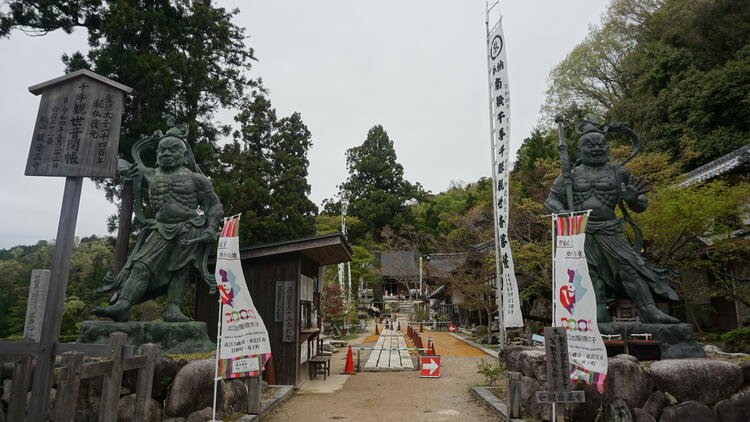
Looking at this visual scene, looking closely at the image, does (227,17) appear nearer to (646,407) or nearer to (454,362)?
(454,362)

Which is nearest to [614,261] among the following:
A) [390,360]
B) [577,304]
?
[577,304]

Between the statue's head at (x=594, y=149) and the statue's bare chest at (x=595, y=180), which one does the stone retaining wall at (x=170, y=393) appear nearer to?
the statue's bare chest at (x=595, y=180)

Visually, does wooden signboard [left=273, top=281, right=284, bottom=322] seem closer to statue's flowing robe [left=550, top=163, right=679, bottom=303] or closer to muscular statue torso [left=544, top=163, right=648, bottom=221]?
muscular statue torso [left=544, top=163, right=648, bottom=221]

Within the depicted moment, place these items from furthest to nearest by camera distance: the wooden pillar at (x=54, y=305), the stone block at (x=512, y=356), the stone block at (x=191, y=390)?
the stone block at (x=512, y=356), the stone block at (x=191, y=390), the wooden pillar at (x=54, y=305)

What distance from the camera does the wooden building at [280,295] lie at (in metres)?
10.0

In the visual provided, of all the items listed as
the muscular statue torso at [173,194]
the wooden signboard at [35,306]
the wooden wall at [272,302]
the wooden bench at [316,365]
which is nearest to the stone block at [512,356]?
the wooden wall at [272,302]

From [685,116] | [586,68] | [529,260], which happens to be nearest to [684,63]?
[685,116]

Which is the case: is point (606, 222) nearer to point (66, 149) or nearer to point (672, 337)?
point (672, 337)

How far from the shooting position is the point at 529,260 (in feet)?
52.4

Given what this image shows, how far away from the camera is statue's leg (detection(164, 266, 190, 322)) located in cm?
775

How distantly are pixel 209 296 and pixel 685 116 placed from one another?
2209 cm

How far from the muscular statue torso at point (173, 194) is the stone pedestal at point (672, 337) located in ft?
24.5

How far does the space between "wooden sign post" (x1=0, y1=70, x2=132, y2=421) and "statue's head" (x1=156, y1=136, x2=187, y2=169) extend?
2.90 metres

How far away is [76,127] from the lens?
17.0 ft
